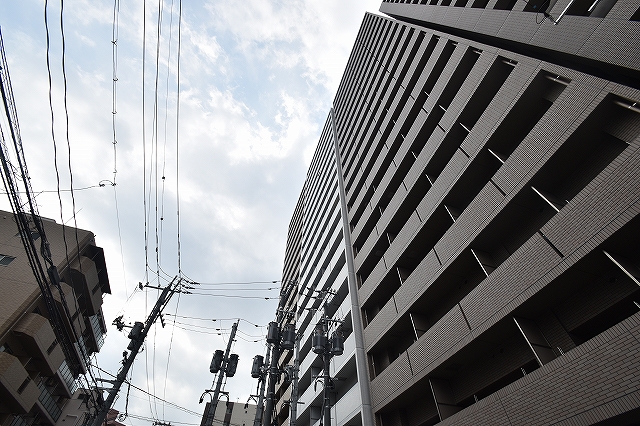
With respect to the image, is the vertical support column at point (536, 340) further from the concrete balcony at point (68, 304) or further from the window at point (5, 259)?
the window at point (5, 259)

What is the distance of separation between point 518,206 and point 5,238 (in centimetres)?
2835

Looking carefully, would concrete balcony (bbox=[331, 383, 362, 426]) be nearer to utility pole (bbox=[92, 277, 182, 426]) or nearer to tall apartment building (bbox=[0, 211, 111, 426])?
utility pole (bbox=[92, 277, 182, 426])

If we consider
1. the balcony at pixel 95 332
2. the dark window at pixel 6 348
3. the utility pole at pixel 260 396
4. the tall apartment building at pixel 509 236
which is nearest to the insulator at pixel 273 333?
the utility pole at pixel 260 396

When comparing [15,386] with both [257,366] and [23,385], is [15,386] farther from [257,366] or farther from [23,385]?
[257,366]

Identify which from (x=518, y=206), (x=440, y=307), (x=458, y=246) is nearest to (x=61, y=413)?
(x=440, y=307)

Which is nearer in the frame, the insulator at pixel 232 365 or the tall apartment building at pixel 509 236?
the tall apartment building at pixel 509 236

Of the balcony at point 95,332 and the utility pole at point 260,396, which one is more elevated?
the balcony at point 95,332

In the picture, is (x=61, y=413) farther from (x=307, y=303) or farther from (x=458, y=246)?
(x=458, y=246)

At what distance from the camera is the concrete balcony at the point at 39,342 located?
17.2 meters

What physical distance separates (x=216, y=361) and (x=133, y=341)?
3593mm

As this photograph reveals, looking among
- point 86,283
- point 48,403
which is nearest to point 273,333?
point 86,283

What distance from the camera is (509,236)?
1061 centimetres

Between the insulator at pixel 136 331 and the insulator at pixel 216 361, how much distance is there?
11.0 feet

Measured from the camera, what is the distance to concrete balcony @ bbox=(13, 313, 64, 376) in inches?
679
